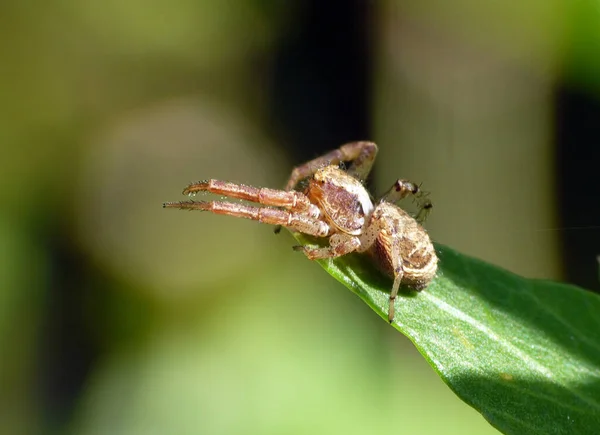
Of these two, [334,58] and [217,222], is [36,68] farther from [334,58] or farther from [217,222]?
[334,58]

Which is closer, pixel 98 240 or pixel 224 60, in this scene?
pixel 98 240

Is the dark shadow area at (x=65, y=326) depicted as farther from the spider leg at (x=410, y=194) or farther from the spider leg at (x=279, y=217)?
the spider leg at (x=410, y=194)

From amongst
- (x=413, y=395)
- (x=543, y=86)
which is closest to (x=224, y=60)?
(x=543, y=86)

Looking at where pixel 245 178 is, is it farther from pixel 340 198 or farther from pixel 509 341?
pixel 509 341

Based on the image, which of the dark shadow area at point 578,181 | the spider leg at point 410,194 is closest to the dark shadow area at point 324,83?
the dark shadow area at point 578,181

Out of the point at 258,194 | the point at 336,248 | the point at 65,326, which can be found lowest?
the point at 65,326

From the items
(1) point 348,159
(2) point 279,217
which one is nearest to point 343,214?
(2) point 279,217
